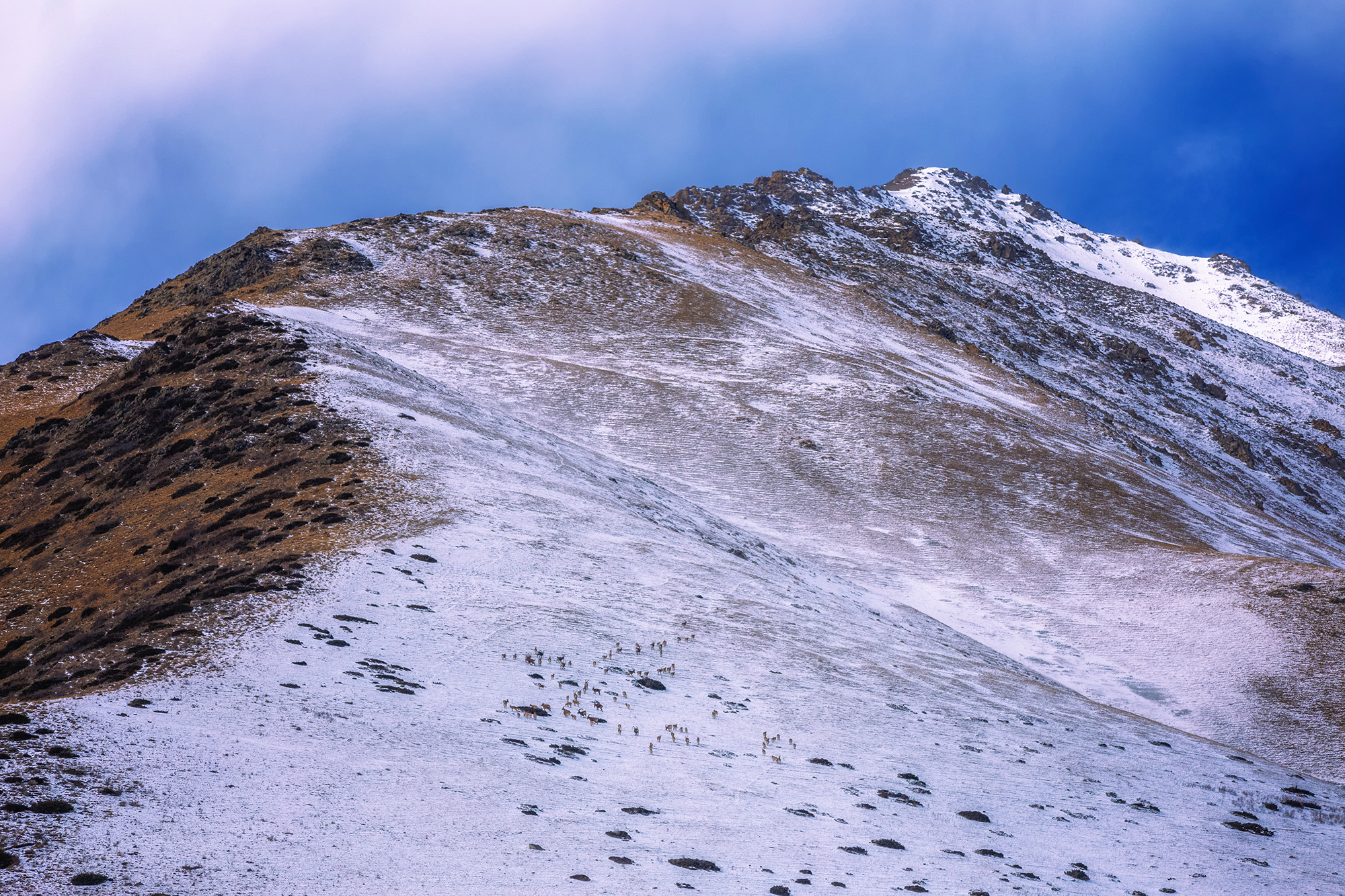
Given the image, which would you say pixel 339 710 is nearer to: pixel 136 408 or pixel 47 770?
pixel 47 770

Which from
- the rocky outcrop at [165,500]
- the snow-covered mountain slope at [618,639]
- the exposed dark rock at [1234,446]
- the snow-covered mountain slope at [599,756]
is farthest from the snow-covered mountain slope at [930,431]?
the rocky outcrop at [165,500]

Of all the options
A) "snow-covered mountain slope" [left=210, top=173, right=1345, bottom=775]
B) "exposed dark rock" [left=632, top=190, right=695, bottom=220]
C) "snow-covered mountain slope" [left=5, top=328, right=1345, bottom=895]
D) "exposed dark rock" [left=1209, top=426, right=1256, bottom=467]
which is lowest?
"snow-covered mountain slope" [left=5, top=328, right=1345, bottom=895]

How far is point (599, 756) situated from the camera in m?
16.6

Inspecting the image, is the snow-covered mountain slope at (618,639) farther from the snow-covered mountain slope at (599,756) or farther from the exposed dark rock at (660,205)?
the exposed dark rock at (660,205)

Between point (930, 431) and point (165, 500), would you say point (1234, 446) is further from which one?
point (165, 500)

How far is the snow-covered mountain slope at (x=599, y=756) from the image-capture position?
37.5 feet

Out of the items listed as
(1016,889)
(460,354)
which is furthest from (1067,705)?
(460,354)

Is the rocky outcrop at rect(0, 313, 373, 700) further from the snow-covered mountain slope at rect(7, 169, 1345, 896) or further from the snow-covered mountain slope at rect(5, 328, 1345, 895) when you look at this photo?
the snow-covered mountain slope at rect(5, 328, 1345, 895)

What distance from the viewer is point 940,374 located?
87312 mm

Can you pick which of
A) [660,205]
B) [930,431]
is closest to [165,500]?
[930,431]

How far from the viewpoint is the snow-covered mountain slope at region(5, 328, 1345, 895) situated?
11416mm

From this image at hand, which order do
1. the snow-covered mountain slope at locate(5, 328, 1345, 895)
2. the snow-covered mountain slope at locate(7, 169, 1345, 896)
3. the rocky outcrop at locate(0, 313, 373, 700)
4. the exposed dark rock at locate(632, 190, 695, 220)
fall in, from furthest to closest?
the exposed dark rock at locate(632, 190, 695, 220) < the rocky outcrop at locate(0, 313, 373, 700) < the snow-covered mountain slope at locate(7, 169, 1345, 896) < the snow-covered mountain slope at locate(5, 328, 1345, 895)

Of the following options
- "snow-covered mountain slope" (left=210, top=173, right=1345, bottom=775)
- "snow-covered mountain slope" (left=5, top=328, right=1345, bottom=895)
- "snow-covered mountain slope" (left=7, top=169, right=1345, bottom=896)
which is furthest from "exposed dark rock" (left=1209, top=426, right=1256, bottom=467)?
"snow-covered mountain slope" (left=5, top=328, right=1345, bottom=895)

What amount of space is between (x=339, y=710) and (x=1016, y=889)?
12.8 metres
